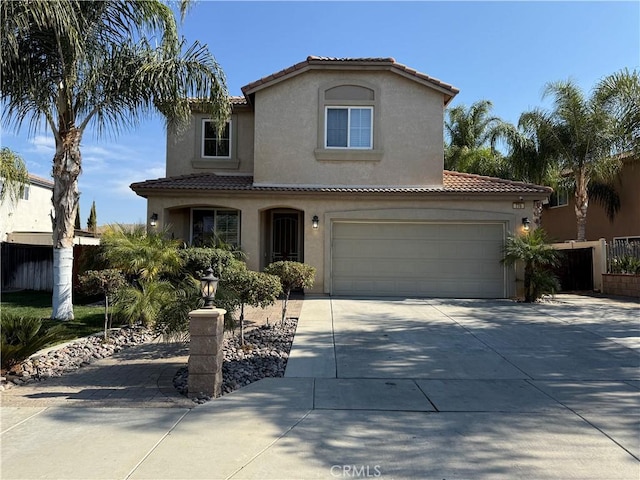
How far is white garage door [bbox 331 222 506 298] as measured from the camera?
1391cm

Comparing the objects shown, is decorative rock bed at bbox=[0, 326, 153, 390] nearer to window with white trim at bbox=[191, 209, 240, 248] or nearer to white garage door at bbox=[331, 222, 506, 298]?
window with white trim at bbox=[191, 209, 240, 248]

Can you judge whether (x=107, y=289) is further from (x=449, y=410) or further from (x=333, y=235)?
(x=333, y=235)

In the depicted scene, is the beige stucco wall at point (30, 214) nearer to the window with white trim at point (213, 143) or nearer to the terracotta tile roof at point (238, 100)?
the window with white trim at point (213, 143)

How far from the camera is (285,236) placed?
15.9 m

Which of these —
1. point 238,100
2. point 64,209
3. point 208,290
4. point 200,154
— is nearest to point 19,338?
point 208,290

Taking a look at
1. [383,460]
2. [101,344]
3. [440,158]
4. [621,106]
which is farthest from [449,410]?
[621,106]

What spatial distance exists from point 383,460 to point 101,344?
5.87 metres

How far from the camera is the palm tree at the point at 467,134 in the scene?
2392cm

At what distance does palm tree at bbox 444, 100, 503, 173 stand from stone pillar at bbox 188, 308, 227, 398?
69.1 feet

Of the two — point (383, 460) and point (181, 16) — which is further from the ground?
point (181, 16)

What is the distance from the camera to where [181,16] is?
384 inches

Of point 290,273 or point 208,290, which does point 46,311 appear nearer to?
point 290,273

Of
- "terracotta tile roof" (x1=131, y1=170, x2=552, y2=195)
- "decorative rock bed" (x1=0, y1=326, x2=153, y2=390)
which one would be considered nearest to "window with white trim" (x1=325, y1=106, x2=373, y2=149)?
"terracotta tile roof" (x1=131, y1=170, x2=552, y2=195)

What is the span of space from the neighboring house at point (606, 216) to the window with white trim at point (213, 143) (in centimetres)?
1366
